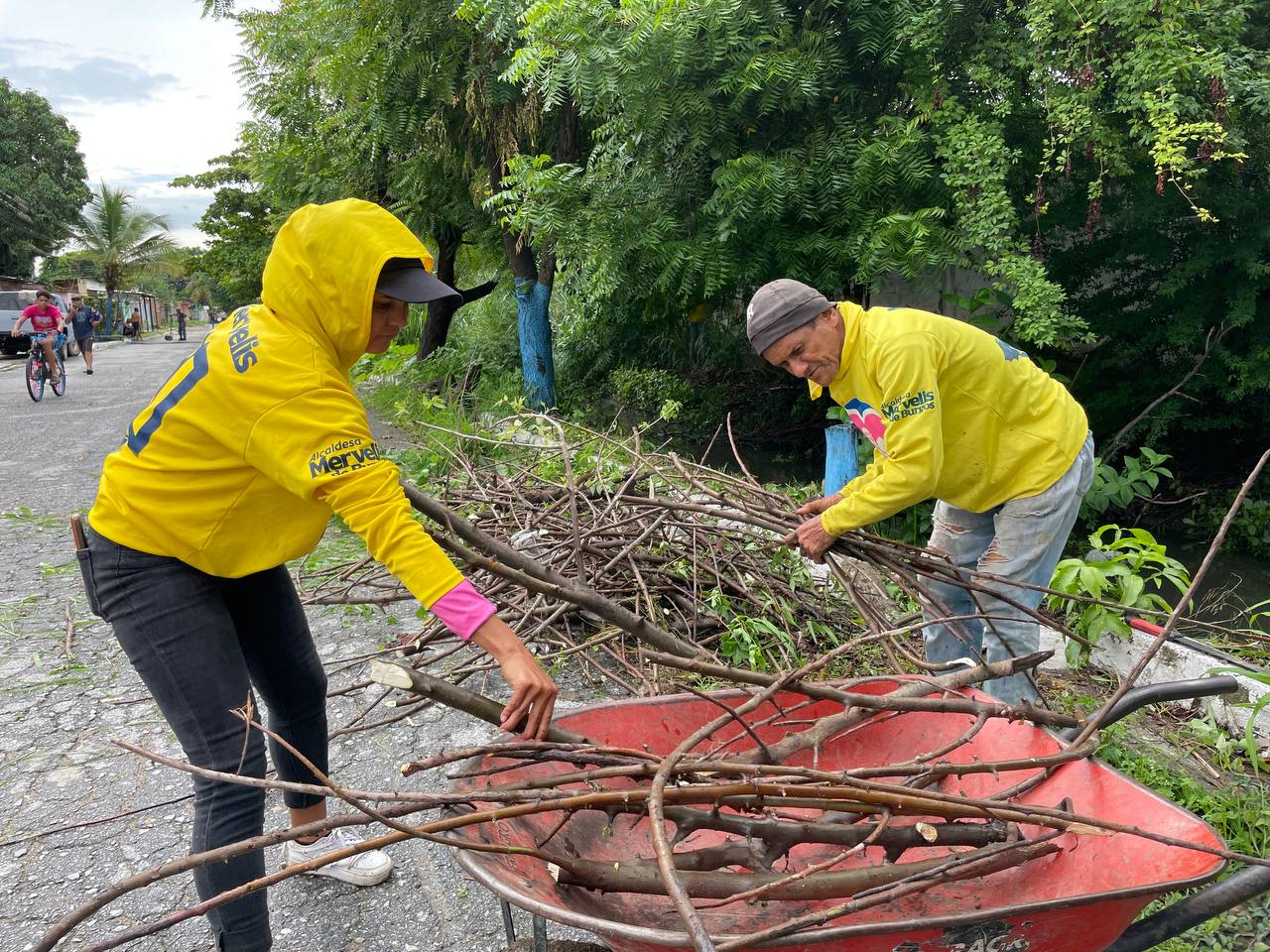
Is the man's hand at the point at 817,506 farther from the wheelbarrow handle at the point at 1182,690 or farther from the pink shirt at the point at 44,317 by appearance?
the pink shirt at the point at 44,317

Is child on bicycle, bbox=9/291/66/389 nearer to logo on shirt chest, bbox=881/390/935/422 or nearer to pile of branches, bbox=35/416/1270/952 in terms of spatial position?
pile of branches, bbox=35/416/1270/952

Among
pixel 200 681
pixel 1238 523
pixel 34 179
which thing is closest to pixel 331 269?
pixel 200 681

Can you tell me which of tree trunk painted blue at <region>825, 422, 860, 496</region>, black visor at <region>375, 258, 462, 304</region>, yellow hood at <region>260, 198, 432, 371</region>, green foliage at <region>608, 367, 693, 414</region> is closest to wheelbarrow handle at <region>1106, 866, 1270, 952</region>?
black visor at <region>375, 258, 462, 304</region>

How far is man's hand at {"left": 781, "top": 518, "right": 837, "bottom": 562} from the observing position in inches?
103

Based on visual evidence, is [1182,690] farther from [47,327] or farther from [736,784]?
[47,327]

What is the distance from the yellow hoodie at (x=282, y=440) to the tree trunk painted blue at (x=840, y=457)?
3667 mm

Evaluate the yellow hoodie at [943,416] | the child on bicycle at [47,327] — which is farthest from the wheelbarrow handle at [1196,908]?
the child on bicycle at [47,327]

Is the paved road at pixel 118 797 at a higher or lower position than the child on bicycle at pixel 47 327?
lower

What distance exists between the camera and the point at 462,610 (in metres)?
1.64

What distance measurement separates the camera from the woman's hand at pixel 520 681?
158 centimetres

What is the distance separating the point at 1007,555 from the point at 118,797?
10.6ft

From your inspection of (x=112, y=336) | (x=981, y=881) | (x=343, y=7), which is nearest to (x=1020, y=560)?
(x=981, y=881)

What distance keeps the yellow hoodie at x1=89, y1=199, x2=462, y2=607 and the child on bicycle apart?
41.4 feet

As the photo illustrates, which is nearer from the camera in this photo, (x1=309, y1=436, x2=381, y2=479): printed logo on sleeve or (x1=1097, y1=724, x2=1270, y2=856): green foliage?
(x1=309, y1=436, x2=381, y2=479): printed logo on sleeve
